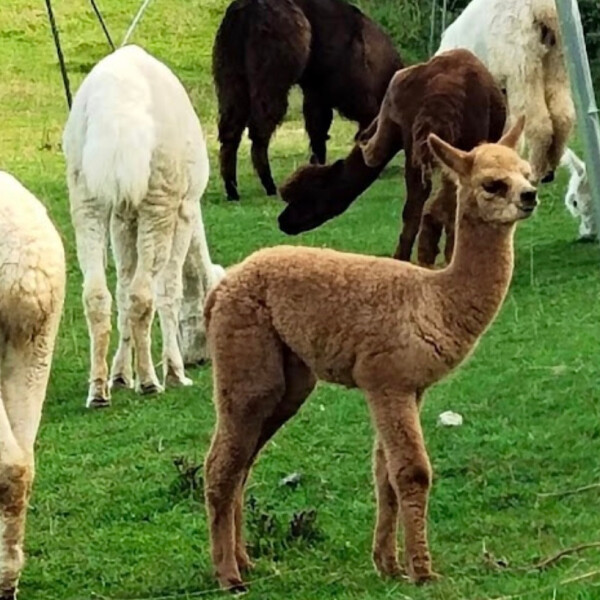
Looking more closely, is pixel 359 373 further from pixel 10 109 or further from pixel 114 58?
pixel 10 109

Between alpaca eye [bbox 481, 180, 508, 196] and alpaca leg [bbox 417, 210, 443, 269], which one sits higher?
alpaca eye [bbox 481, 180, 508, 196]

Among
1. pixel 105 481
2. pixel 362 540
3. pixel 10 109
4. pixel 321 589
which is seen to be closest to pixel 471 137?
pixel 105 481

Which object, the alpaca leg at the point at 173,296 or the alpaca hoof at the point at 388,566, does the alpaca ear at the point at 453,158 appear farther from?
the alpaca leg at the point at 173,296

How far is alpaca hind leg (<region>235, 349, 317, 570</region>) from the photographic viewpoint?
17.1 ft

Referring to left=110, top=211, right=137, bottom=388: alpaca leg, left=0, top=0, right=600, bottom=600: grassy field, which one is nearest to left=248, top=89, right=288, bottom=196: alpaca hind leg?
left=0, top=0, right=600, bottom=600: grassy field

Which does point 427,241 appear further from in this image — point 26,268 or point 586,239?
point 26,268

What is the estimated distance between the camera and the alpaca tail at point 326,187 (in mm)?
9234

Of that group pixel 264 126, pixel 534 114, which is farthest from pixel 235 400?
pixel 264 126

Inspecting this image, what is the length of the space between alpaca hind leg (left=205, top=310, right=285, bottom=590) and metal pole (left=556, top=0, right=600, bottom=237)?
1.24 m

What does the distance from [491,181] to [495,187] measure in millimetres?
21

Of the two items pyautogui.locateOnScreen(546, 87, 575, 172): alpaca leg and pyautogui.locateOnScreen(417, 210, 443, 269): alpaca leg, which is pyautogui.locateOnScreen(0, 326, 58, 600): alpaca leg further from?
pyautogui.locateOnScreen(546, 87, 575, 172): alpaca leg

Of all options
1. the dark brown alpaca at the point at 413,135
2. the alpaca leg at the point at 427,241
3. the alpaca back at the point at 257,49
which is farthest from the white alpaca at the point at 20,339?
the alpaca back at the point at 257,49

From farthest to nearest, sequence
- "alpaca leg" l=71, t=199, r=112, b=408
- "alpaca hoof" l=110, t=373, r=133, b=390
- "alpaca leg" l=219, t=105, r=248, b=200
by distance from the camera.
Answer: "alpaca leg" l=219, t=105, r=248, b=200, "alpaca hoof" l=110, t=373, r=133, b=390, "alpaca leg" l=71, t=199, r=112, b=408

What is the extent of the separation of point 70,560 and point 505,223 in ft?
6.10
